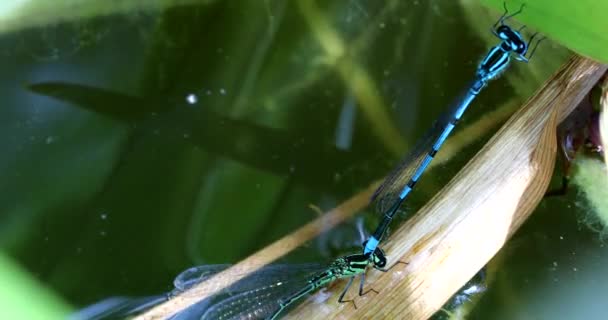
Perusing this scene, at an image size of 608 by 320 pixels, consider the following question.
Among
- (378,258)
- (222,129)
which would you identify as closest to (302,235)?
(378,258)

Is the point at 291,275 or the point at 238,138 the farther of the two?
the point at 238,138

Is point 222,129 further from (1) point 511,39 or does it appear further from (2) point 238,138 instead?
(1) point 511,39

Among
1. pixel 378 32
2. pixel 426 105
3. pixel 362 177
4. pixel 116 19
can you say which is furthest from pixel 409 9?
pixel 116 19

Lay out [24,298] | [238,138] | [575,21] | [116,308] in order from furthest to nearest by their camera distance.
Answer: [238,138] → [116,308] → [24,298] → [575,21]

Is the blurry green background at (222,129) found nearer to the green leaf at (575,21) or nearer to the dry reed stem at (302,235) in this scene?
the dry reed stem at (302,235)

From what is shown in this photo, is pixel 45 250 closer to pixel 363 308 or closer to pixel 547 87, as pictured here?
pixel 363 308

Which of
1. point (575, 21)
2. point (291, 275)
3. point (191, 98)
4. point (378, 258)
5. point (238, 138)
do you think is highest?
point (575, 21)
